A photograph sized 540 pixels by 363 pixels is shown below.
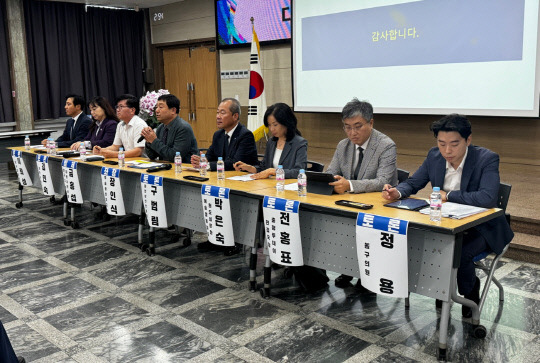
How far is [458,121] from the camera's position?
281 cm

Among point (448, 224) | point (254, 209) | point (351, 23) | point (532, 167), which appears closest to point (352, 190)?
point (254, 209)

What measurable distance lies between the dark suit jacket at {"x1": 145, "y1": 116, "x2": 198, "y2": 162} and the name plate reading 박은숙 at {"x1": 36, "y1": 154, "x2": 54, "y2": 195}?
124 cm

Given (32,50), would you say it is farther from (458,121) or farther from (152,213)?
(458,121)

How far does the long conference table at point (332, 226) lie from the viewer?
2.49 meters

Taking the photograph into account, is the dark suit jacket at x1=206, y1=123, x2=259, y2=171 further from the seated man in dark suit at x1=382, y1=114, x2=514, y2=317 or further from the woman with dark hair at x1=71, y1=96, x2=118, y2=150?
the woman with dark hair at x1=71, y1=96, x2=118, y2=150

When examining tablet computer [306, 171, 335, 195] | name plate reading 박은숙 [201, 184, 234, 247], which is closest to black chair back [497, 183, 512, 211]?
tablet computer [306, 171, 335, 195]

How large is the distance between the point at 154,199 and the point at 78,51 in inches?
258

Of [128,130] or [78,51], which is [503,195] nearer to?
[128,130]

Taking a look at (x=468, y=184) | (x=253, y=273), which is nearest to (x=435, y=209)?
A: (x=468, y=184)

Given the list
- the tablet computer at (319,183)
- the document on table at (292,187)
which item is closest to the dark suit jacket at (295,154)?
the document on table at (292,187)

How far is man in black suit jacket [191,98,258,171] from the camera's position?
423 centimetres

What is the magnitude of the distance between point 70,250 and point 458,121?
3.24 m

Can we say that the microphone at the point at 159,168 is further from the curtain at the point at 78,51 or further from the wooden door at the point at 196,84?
the curtain at the point at 78,51

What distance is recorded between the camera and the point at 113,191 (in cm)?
443
